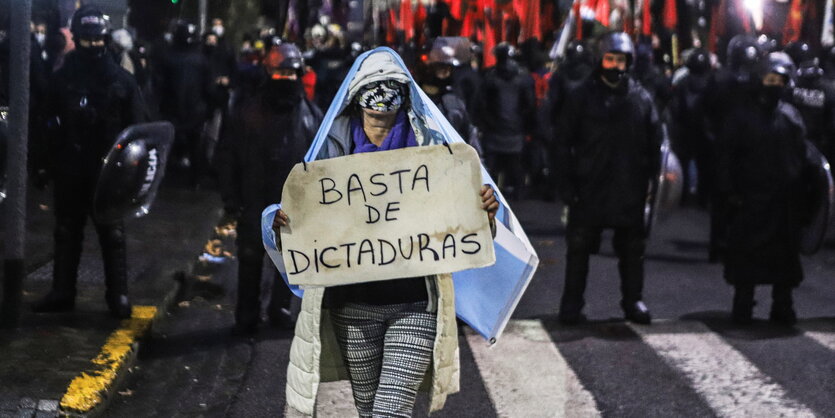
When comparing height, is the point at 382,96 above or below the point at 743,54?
above

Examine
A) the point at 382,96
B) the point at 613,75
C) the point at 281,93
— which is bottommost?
the point at 281,93

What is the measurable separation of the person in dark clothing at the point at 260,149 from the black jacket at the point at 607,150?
5.55 ft

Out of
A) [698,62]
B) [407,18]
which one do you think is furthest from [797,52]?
[407,18]

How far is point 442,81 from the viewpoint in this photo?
8.65 metres

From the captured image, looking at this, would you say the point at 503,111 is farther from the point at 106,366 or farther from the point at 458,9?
the point at 458,9

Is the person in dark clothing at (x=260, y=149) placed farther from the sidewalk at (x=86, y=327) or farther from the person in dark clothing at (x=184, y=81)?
the person in dark clothing at (x=184, y=81)

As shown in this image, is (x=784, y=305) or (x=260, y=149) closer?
(x=260, y=149)

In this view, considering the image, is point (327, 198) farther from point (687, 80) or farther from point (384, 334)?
point (687, 80)

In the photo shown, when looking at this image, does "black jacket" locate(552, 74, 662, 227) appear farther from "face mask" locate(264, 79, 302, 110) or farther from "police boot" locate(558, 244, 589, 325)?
"face mask" locate(264, 79, 302, 110)

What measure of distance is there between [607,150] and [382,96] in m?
4.31

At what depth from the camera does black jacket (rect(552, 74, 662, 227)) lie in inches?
340

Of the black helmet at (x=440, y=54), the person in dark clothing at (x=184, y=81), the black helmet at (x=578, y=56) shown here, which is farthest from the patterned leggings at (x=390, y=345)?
the person in dark clothing at (x=184, y=81)

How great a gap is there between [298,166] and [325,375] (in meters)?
0.80

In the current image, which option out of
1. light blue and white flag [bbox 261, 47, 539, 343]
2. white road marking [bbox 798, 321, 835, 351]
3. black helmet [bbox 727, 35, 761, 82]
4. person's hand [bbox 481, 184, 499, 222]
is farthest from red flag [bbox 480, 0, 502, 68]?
person's hand [bbox 481, 184, 499, 222]
